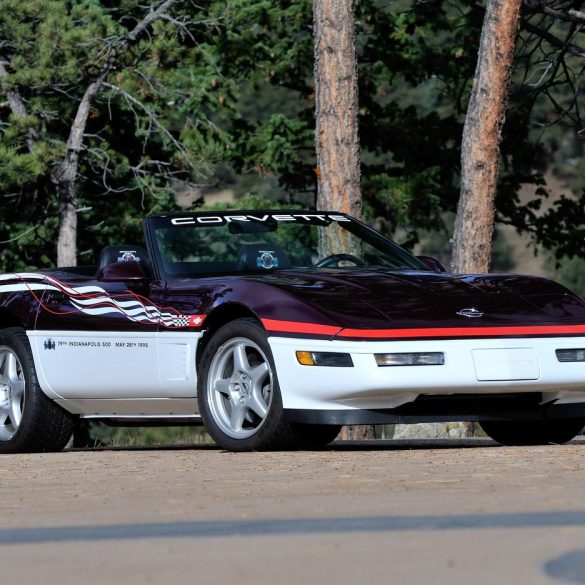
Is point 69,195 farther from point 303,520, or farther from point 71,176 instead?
point 303,520

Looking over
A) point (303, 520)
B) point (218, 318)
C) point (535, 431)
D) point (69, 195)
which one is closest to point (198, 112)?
point (69, 195)

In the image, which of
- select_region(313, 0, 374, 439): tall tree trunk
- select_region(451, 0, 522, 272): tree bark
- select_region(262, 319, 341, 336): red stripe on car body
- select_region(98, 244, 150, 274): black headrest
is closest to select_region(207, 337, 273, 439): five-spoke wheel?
select_region(262, 319, 341, 336): red stripe on car body

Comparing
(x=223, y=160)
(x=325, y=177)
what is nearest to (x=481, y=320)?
(x=325, y=177)

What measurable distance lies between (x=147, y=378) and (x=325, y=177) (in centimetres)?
784

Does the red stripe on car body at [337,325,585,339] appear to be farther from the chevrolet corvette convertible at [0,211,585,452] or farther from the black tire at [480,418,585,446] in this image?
the black tire at [480,418,585,446]

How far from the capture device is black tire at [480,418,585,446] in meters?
10.2

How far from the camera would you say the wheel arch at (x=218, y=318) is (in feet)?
31.7

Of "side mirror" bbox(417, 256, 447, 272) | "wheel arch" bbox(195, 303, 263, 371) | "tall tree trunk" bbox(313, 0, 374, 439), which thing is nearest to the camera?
"wheel arch" bbox(195, 303, 263, 371)

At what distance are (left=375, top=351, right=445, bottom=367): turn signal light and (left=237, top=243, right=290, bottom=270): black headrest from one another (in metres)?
1.54

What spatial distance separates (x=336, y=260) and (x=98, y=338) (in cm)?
157

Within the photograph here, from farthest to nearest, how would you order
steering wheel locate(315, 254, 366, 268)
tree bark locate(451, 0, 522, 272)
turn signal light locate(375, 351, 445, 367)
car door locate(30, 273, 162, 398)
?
tree bark locate(451, 0, 522, 272)
steering wheel locate(315, 254, 366, 268)
car door locate(30, 273, 162, 398)
turn signal light locate(375, 351, 445, 367)

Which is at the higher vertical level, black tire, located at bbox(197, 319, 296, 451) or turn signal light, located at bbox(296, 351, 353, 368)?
turn signal light, located at bbox(296, 351, 353, 368)

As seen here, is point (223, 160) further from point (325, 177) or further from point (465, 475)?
point (465, 475)

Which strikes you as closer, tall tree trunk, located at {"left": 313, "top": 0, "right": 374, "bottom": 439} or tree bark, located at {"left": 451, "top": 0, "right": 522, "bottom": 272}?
tall tree trunk, located at {"left": 313, "top": 0, "right": 374, "bottom": 439}
